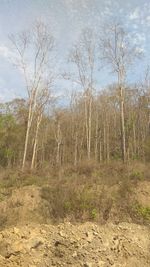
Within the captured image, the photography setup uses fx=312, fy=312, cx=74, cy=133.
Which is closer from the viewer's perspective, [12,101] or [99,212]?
[99,212]

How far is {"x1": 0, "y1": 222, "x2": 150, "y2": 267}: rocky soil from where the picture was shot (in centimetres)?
680

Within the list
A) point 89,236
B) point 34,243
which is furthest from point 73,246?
point 34,243

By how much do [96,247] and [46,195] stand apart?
12.8 ft

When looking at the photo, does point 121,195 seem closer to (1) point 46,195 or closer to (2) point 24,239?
(1) point 46,195

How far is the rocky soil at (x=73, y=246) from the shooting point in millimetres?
6797

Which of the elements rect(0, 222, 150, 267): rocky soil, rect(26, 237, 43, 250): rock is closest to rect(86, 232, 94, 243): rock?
rect(0, 222, 150, 267): rocky soil

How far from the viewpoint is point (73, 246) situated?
7.21 meters

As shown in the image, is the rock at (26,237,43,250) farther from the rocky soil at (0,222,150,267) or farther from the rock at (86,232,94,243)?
the rock at (86,232,94,243)

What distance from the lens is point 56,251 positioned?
7.07 meters

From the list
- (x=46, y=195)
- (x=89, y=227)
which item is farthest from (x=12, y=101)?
(x=89, y=227)

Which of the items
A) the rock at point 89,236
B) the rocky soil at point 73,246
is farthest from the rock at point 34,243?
the rock at point 89,236

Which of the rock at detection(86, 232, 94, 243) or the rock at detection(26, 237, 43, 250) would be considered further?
the rock at detection(86, 232, 94, 243)

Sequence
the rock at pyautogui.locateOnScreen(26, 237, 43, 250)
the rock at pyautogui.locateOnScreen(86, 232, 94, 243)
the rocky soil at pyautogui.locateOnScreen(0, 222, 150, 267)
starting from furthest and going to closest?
the rock at pyautogui.locateOnScreen(86, 232, 94, 243)
the rock at pyautogui.locateOnScreen(26, 237, 43, 250)
the rocky soil at pyautogui.locateOnScreen(0, 222, 150, 267)

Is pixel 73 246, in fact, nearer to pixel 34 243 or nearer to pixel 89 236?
pixel 89 236
